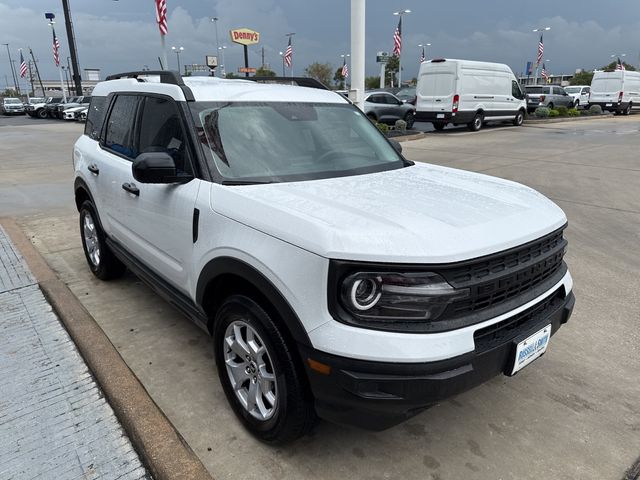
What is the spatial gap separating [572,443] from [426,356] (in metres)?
1.25

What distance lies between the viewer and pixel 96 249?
4684 mm

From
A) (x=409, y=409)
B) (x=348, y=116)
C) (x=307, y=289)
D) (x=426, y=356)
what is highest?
(x=348, y=116)

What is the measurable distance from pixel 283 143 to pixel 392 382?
173 cm

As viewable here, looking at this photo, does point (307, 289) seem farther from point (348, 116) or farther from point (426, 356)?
point (348, 116)

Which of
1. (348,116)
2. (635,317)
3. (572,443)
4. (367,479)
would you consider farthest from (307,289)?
(635,317)

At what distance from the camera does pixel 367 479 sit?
7.63 feet

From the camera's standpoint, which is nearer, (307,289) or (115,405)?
(307,289)

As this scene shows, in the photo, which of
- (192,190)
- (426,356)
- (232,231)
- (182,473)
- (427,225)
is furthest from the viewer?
(192,190)

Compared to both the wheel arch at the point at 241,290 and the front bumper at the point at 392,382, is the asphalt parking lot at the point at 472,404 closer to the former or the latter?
the front bumper at the point at 392,382

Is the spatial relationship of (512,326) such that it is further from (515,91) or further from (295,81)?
(515,91)

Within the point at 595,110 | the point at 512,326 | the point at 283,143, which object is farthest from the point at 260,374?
the point at 595,110

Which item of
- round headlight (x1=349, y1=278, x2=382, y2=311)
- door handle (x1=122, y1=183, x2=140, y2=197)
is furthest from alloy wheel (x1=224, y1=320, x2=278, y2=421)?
door handle (x1=122, y1=183, x2=140, y2=197)

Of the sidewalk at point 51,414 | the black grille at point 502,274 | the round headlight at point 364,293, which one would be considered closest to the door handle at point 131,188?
the sidewalk at point 51,414

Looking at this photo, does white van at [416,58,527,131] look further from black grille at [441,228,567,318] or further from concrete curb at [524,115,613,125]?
black grille at [441,228,567,318]
